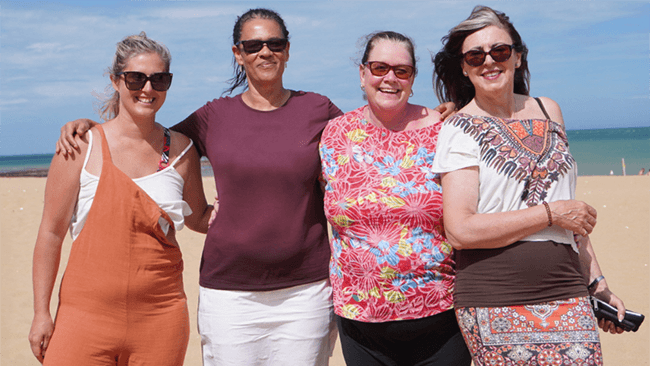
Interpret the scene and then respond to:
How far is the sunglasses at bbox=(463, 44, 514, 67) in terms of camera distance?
264 centimetres

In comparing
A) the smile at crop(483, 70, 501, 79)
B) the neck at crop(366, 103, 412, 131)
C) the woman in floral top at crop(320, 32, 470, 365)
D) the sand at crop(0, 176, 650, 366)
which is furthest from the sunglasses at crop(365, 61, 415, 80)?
the sand at crop(0, 176, 650, 366)

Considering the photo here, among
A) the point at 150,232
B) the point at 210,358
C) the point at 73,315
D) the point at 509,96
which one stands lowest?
the point at 210,358

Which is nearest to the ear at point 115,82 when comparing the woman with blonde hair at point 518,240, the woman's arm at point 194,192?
the woman's arm at point 194,192

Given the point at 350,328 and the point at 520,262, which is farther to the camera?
the point at 350,328

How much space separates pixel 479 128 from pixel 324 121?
978mm

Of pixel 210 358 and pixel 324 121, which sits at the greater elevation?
pixel 324 121

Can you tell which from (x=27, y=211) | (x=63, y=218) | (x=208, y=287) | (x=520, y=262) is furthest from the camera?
(x=27, y=211)

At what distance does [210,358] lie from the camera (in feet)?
10.1

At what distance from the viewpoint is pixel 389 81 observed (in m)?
2.85

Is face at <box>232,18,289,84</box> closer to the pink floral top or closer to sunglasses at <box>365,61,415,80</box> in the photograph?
sunglasses at <box>365,61,415,80</box>

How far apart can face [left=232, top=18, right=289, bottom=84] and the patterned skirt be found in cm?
171

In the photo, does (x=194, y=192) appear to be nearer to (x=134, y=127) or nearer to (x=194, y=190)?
(x=194, y=190)

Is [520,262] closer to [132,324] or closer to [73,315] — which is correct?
[132,324]

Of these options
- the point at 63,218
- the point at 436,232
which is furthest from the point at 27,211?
the point at 436,232
